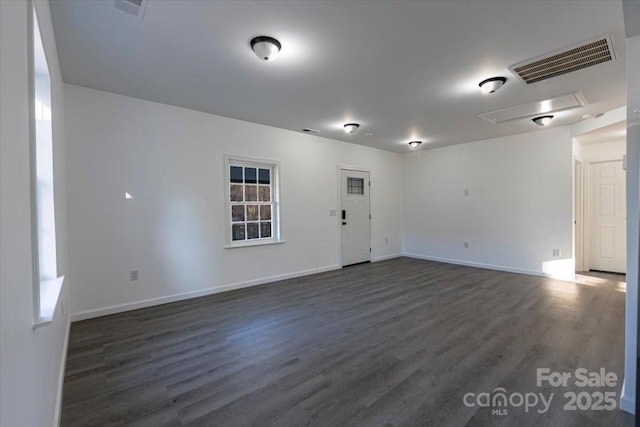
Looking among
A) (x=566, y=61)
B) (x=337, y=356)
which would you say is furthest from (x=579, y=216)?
(x=337, y=356)

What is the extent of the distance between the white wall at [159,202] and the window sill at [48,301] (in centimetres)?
144

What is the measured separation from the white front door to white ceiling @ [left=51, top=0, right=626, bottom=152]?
2.24 metres

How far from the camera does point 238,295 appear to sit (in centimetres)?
411

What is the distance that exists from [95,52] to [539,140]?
658 cm

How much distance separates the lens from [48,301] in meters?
1.59

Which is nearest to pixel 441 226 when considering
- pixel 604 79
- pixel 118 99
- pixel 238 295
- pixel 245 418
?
pixel 604 79

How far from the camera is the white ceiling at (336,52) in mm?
2020

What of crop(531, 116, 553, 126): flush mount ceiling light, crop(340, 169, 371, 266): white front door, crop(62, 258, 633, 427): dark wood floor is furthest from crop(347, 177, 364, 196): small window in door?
crop(531, 116, 553, 126): flush mount ceiling light

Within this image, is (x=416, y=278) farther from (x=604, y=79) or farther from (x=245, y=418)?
(x=245, y=418)

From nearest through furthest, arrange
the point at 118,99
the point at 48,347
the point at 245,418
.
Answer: the point at 48,347
the point at 245,418
the point at 118,99

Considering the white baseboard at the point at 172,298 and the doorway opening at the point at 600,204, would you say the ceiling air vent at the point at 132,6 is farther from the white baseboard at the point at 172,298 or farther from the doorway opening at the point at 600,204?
the doorway opening at the point at 600,204

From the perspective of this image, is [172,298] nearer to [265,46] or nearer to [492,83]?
[265,46]

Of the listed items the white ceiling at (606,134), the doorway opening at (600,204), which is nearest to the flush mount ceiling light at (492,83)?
the white ceiling at (606,134)

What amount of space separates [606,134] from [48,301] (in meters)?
7.38
